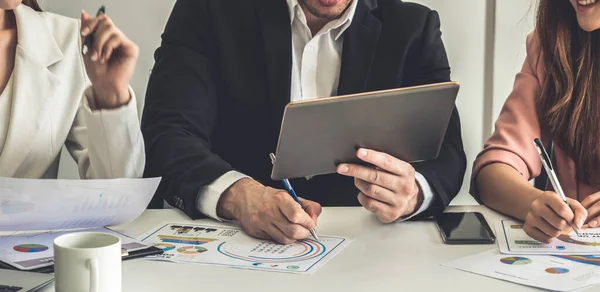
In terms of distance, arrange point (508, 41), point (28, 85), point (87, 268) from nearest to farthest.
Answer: point (87, 268)
point (28, 85)
point (508, 41)

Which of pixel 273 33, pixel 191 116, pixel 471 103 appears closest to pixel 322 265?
pixel 191 116

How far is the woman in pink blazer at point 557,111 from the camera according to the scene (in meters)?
1.53

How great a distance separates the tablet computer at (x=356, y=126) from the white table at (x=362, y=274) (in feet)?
0.52

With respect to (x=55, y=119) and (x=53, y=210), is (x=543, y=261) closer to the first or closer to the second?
(x=53, y=210)

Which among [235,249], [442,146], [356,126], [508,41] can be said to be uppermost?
[508,41]

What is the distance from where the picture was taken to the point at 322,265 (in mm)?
1070

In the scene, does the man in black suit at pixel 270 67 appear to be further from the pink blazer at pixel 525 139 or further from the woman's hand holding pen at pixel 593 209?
the woman's hand holding pen at pixel 593 209

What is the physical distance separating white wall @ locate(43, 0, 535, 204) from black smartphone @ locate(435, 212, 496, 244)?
1.30 metres

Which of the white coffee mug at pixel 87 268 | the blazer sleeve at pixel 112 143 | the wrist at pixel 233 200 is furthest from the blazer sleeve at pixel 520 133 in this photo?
the white coffee mug at pixel 87 268

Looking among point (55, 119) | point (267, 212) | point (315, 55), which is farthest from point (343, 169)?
point (55, 119)

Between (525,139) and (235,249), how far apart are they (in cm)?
76

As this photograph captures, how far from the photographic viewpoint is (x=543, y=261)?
42.9 inches

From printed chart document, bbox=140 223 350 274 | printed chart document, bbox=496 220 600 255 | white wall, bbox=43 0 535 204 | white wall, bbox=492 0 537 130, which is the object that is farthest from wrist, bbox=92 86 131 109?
white wall, bbox=492 0 537 130

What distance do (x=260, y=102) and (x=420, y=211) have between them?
1.72 ft
